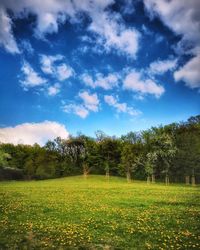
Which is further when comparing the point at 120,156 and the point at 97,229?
the point at 120,156

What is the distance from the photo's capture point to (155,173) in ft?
335

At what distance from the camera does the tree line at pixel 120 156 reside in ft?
299

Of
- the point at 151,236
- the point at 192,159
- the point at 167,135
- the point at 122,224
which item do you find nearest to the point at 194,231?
the point at 151,236

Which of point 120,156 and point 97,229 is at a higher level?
point 120,156

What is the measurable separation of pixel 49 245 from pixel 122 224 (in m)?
6.08

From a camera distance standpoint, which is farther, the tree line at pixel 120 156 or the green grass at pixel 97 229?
the tree line at pixel 120 156

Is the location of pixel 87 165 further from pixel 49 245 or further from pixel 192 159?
pixel 49 245

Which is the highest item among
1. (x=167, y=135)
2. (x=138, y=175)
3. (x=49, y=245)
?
(x=167, y=135)

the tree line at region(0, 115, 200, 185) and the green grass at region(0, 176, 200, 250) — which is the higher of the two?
the tree line at region(0, 115, 200, 185)

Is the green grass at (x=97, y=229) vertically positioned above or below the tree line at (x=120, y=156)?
below

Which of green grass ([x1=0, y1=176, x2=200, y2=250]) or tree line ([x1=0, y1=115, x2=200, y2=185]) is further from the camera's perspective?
tree line ([x1=0, y1=115, x2=200, y2=185])

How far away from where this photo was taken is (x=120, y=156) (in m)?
112

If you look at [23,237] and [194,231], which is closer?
[23,237]

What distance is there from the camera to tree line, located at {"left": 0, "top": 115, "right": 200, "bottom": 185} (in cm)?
9112
